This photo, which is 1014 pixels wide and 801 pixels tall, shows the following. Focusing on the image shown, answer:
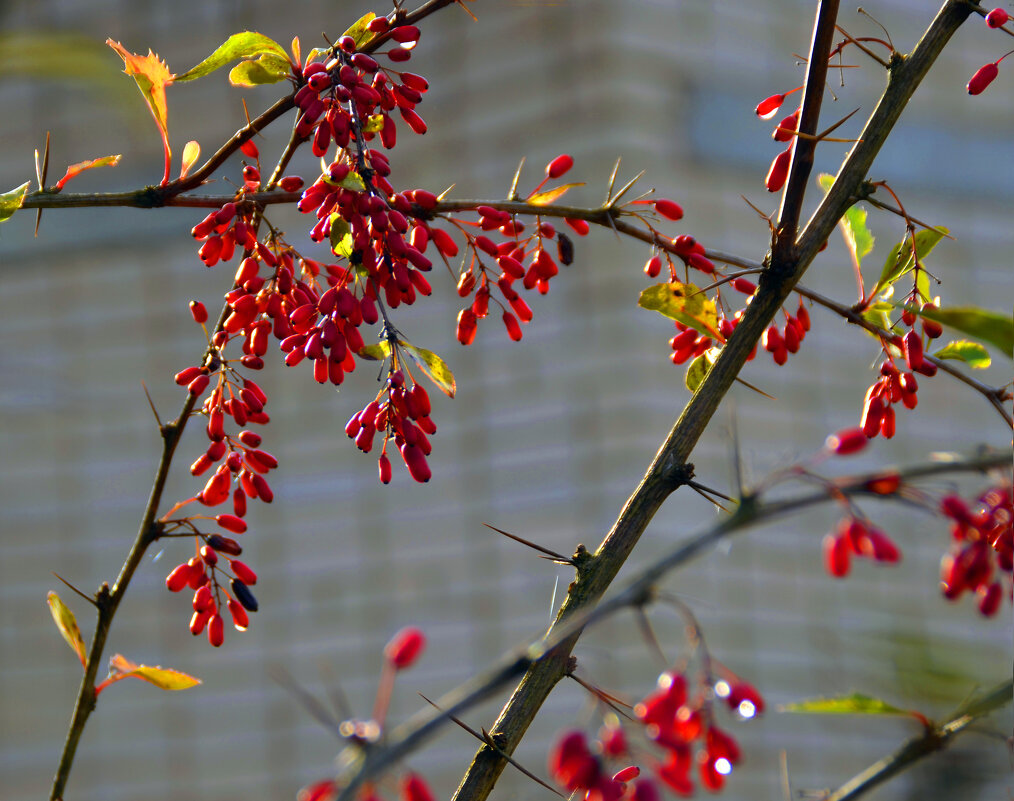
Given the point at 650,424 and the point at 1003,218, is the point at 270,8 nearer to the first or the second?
the point at 650,424

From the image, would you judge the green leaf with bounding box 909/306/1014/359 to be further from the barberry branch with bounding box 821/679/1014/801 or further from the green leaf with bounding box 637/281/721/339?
the green leaf with bounding box 637/281/721/339

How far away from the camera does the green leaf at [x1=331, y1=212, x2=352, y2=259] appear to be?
0.95m

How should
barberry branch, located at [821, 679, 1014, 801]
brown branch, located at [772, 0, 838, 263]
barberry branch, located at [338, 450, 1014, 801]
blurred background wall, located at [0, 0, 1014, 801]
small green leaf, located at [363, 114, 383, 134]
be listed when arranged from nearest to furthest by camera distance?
1. barberry branch, located at [338, 450, 1014, 801]
2. barberry branch, located at [821, 679, 1014, 801]
3. brown branch, located at [772, 0, 838, 263]
4. small green leaf, located at [363, 114, 383, 134]
5. blurred background wall, located at [0, 0, 1014, 801]

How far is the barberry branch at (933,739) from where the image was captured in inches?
25.1

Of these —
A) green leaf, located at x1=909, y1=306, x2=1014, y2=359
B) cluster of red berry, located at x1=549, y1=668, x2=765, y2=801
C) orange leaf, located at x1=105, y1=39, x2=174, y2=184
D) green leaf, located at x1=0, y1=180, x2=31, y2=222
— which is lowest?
cluster of red berry, located at x1=549, y1=668, x2=765, y2=801

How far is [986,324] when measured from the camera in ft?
2.19

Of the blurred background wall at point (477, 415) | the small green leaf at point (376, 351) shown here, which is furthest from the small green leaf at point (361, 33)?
the blurred background wall at point (477, 415)

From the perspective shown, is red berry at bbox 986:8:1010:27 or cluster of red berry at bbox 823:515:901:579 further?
red berry at bbox 986:8:1010:27

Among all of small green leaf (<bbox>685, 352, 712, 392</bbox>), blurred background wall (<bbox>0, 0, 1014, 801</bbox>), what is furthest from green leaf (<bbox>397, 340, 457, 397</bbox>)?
blurred background wall (<bbox>0, 0, 1014, 801</bbox>)

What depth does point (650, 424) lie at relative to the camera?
3.92 m

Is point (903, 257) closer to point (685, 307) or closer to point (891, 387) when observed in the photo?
point (891, 387)

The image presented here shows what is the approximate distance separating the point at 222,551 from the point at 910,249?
674 mm

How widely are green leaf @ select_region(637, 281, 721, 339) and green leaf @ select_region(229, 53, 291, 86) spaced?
1.18 feet

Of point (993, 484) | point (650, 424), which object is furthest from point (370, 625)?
point (993, 484)
